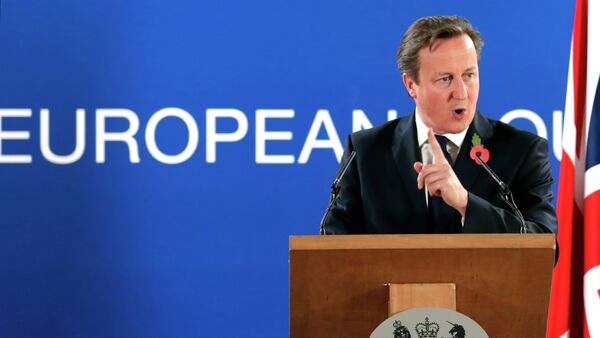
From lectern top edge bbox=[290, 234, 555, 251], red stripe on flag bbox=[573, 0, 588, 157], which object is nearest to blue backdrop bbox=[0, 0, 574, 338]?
red stripe on flag bbox=[573, 0, 588, 157]

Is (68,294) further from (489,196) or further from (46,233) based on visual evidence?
(489,196)

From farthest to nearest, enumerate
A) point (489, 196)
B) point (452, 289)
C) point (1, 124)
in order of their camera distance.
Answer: point (1, 124)
point (489, 196)
point (452, 289)

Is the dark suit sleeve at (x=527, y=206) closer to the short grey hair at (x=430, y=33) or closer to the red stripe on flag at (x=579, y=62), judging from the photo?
the short grey hair at (x=430, y=33)

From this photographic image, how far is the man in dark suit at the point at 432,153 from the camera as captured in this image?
2432mm

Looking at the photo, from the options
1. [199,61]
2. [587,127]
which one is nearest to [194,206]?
[199,61]

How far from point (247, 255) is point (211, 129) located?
499mm

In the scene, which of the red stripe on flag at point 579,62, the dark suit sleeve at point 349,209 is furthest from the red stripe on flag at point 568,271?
the dark suit sleeve at point 349,209

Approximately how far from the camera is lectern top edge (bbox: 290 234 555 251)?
1.67 m

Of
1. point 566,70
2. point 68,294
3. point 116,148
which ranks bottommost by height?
point 68,294

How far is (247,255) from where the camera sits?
10.9 ft

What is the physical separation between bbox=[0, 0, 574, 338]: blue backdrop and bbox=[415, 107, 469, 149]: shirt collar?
0.69 m

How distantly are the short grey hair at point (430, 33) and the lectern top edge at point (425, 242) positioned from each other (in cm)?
98

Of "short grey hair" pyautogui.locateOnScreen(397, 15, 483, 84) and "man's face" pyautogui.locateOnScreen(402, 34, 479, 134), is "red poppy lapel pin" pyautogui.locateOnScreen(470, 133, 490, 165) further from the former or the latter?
"short grey hair" pyautogui.locateOnScreen(397, 15, 483, 84)

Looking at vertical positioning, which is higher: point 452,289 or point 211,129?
point 211,129
